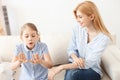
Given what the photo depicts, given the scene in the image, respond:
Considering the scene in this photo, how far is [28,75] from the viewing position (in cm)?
158

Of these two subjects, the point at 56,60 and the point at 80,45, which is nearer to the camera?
the point at 80,45

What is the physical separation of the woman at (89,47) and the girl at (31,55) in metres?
0.09

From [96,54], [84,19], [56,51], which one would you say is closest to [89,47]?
[96,54]

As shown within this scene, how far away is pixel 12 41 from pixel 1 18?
1.83 ft

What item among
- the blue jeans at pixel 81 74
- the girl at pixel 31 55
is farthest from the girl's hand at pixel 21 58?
the blue jeans at pixel 81 74

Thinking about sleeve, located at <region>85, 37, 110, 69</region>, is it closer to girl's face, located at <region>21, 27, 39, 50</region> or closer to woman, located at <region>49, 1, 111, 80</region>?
woman, located at <region>49, 1, 111, 80</region>

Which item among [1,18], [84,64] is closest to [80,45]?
[84,64]

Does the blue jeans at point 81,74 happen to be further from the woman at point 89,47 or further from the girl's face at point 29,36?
the girl's face at point 29,36

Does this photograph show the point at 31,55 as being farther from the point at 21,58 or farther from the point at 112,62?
the point at 112,62

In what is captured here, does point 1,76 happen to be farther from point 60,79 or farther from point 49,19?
point 49,19

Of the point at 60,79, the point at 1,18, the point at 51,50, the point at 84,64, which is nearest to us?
the point at 84,64

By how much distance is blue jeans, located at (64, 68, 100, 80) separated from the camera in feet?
5.05

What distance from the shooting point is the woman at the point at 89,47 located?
1554mm

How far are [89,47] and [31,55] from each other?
42 centimetres
